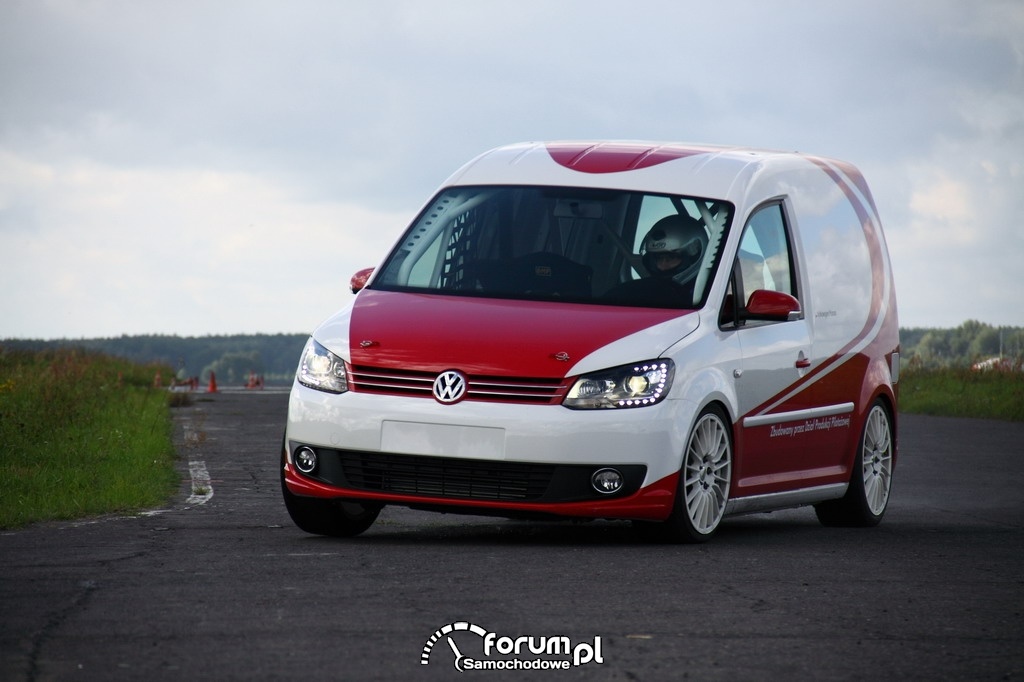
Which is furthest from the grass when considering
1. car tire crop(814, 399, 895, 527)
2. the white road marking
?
car tire crop(814, 399, 895, 527)

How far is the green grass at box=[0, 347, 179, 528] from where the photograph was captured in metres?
12.0

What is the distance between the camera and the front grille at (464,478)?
9.25 metres

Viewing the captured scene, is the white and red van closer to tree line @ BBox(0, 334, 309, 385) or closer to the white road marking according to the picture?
the white road marking

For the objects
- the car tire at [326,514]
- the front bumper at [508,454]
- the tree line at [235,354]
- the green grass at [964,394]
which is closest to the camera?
the front bumper at [508,454]

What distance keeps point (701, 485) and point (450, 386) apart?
1522 mm

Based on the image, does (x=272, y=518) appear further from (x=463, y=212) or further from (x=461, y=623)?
(x=461, y=623)

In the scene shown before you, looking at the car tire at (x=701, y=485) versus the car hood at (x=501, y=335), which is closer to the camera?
the car hood at (x=501, y=335)

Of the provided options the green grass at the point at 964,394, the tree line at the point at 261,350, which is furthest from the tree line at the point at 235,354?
the green grass at the point at 964,394

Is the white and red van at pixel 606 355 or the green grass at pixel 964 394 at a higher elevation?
the white and red van at pixel 606 355

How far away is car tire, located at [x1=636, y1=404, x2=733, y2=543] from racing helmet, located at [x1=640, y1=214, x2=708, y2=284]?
81cm

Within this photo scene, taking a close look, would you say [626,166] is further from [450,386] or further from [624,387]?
[450,386]

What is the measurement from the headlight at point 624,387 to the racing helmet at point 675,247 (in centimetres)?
92

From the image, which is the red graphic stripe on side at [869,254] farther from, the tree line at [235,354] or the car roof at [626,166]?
the tree line at [235,354]

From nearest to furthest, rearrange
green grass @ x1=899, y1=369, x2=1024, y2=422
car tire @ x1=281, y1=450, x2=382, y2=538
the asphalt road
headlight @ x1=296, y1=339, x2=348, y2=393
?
the asphalt road < headlight @ x1=296, y1=339, x2=348, y2=393 < car tire @ x1=281, y1=450, x2=382, y2=538 < green grass @ x1=899, y1=369, x2=1024, y2=422
